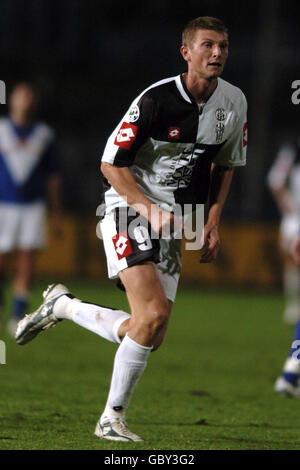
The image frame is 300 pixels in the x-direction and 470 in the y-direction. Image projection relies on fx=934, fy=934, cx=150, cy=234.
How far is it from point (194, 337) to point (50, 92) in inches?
628

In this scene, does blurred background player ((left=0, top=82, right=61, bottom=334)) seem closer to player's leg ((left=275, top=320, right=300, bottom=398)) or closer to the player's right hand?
player's leg ((left=275, top=320, right=300, bottom=398))

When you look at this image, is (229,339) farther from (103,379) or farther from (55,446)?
(55,446)

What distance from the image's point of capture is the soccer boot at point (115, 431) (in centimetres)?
438

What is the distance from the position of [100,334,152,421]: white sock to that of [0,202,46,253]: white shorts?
4807 millimetres

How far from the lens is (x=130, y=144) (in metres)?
4.52

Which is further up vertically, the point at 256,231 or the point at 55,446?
the point at 55,446

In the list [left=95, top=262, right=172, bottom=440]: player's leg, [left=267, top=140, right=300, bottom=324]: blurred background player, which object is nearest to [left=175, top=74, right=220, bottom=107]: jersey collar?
[left=95, top=262, right=172, bottom=440]: player's leg

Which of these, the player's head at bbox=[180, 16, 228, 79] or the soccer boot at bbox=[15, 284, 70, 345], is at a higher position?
the player's head at bbox=[180, 16, 228, 79]

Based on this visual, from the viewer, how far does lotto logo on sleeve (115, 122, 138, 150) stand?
14.8 ft

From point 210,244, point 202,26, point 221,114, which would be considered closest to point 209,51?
point 202,26

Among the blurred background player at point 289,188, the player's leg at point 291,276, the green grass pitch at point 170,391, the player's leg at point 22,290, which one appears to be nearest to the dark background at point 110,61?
the player's leg at point 291,276

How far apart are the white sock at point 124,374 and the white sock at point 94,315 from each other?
21 centimetres

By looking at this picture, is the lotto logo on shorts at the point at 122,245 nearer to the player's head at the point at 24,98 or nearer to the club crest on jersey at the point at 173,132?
the club crest on jersey at the point at 173,132

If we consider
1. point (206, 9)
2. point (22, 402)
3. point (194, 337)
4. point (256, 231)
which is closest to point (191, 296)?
point (256, 231)
